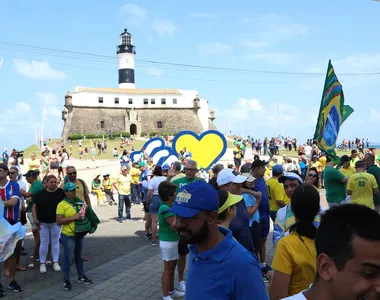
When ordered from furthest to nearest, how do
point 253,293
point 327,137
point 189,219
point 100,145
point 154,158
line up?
point 100,145 < point 154,158 < point 327,137 < point 189,219 < point 253,293

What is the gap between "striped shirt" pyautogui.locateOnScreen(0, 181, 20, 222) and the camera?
6.18 meters

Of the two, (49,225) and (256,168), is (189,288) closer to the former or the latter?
(256,168)

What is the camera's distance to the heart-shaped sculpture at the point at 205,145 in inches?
466

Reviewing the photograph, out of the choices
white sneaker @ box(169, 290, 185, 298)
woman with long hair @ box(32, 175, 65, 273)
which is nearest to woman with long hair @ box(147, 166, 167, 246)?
woman with long hair @ box(32, 175, 65, 273)

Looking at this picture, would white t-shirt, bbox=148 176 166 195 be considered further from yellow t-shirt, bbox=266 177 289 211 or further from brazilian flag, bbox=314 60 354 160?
brazilian flag, bbox=314 60 354 160

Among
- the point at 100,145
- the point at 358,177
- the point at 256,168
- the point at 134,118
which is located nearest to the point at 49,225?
the point at 256,168

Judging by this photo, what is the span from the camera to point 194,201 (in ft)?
7.04

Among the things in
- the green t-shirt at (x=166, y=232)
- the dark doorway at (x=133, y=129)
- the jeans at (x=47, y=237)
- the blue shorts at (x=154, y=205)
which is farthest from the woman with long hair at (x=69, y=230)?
the dark doorway at (x=133, y=129)

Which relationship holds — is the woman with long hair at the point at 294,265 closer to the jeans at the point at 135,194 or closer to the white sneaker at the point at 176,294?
the white sneaker at the point at 176,294

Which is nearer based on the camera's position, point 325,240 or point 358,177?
point 325,240

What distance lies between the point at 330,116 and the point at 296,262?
13.2 feet

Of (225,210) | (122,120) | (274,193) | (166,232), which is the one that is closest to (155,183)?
(274,193)

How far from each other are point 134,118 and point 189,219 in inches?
2707

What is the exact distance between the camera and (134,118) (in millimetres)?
69812
